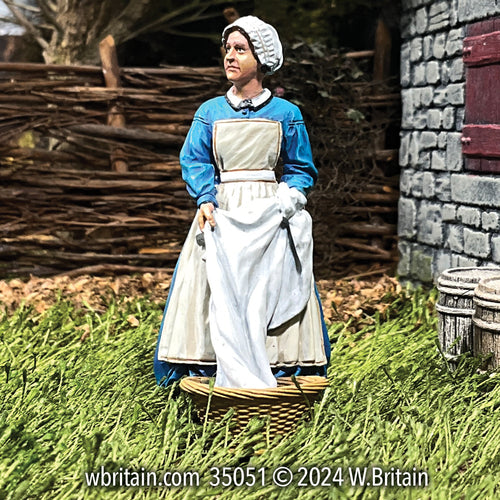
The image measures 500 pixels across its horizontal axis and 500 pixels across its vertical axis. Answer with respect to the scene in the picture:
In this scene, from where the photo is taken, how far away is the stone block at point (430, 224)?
21.5ft

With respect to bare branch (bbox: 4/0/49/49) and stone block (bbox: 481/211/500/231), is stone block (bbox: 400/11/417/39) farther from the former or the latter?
bare branch (bbox: 4/0/49/49)

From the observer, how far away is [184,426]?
3709mm

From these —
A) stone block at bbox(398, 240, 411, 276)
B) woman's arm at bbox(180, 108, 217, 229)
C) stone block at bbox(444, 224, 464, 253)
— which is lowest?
stone block at bbox(398, 240, 411, 276)

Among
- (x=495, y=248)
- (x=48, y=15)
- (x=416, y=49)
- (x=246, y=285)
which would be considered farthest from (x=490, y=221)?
(x=48, y=15)

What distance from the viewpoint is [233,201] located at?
3.78 metres

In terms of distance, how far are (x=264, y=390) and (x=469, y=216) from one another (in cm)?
309

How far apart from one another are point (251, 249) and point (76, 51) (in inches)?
224

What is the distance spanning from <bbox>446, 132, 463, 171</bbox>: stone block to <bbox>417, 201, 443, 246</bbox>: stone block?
0.37 metres

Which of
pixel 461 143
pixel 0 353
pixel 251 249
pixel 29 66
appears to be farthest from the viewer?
pixel 29 66

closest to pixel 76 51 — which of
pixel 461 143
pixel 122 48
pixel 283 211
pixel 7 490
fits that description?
pixel 122 48

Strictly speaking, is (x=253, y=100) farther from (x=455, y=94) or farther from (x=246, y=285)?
(x=455, y=94)

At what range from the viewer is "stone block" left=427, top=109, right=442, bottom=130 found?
6.47m

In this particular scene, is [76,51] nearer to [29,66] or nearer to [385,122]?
[29,66]

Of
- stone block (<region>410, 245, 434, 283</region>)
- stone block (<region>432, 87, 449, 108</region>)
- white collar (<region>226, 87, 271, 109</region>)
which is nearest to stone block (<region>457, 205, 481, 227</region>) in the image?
stone block (<region>410, 245, 434, 283</region>)
